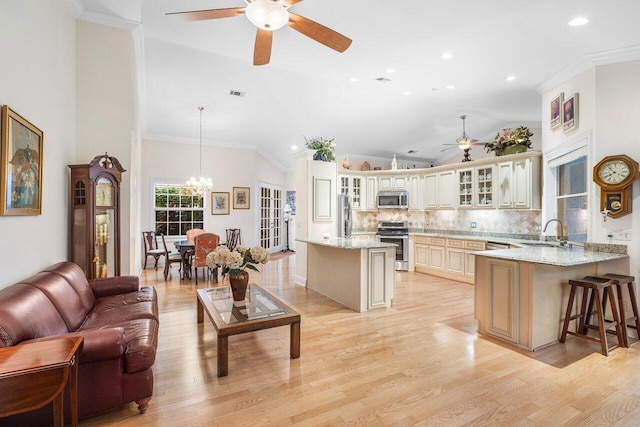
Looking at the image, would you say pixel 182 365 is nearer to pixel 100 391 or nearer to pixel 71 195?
pixel 100 391

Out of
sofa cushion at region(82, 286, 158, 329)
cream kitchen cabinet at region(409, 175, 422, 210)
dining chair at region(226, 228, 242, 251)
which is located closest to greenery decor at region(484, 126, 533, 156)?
cream kitchen cabinet at region(409, 175, 422, 210)

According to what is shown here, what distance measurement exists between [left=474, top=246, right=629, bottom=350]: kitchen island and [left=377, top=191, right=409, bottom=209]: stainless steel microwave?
398cm

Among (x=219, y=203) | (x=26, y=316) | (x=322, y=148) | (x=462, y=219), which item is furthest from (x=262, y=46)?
(x=219, y=203)

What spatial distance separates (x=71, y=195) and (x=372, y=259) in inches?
139

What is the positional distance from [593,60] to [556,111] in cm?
81

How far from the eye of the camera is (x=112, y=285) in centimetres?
331

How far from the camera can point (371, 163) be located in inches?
332

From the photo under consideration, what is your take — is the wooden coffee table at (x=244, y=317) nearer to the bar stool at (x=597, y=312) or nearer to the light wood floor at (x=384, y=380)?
the light wood floor at (x=384, y=380)

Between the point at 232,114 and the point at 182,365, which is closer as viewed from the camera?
the point at 182,365

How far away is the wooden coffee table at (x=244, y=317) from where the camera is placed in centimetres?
254

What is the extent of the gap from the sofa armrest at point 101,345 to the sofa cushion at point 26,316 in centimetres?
12

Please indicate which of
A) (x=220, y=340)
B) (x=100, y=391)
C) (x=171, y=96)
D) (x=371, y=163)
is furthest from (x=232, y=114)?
(x=100, y=391)

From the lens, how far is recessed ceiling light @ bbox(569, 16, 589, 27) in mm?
3092

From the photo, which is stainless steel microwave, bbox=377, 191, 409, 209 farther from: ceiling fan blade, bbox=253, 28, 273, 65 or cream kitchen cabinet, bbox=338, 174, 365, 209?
ceiling fan blade, bbox=253, 28, 273, 65
